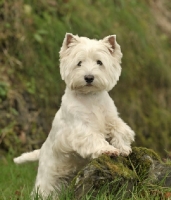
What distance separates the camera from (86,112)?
531 centimetres

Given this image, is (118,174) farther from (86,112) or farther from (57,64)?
(57,64)

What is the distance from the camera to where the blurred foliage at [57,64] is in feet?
28.4

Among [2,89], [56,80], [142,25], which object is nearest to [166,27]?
[142,25]

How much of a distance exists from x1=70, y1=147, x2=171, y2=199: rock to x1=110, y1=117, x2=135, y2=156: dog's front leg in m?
0.09

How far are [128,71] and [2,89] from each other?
284 centimetres

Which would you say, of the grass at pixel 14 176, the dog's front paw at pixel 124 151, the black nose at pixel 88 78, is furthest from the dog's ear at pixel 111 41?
the grass at pixel 14 176

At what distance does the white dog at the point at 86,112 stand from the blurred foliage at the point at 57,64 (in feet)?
9.61

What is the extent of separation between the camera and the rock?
15.4 feet

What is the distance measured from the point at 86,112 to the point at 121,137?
406 millimetres

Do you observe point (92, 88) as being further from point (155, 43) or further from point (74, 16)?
point (155, 43)

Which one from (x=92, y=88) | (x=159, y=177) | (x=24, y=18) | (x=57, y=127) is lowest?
(x=159, y=177)

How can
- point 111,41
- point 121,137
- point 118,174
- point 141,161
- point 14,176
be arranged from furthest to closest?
point 14,176, point 111,41, point 121,137, point 141,161, point 118,174

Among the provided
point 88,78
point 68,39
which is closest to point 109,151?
point 88,78

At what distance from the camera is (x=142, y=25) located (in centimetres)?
1170
